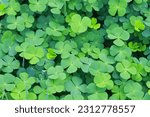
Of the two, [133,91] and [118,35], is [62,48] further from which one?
[133,91]

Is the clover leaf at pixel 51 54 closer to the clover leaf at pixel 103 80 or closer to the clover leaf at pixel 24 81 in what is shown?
the clover leaf at pixel 24 81

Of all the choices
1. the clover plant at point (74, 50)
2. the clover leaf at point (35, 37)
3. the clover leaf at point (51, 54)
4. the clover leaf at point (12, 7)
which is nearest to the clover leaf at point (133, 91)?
the clover plant at point (74, 50)

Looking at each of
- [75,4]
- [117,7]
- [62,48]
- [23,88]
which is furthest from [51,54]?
[117,7]

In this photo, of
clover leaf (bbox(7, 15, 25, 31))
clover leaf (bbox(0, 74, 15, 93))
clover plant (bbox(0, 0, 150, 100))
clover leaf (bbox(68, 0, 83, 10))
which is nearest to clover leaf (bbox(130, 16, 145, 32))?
clover plant (bbox(0, 0, 150, 100))

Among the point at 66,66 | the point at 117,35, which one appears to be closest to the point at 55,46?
the point at 66,66

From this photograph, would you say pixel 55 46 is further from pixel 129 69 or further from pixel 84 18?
pixel 129 69

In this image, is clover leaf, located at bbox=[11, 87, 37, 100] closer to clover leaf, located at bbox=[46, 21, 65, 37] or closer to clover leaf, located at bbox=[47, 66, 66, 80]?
clover leaf, located at bbox=[47, 66, 66, 80]

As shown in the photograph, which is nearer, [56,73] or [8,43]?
[56,73]
